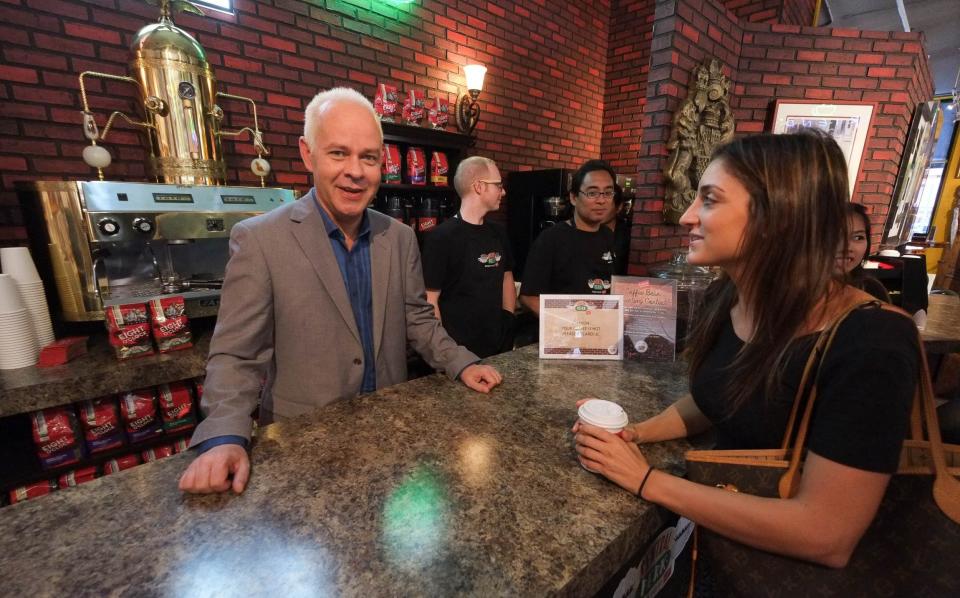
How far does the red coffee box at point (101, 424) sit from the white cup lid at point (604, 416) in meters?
2.10

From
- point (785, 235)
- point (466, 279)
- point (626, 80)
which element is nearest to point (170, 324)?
point (466, 279)

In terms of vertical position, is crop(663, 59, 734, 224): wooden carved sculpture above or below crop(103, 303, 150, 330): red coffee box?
above

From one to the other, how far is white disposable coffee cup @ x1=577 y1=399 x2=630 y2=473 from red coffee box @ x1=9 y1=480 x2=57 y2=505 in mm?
2200

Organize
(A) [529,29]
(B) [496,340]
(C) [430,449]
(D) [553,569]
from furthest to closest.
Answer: (A) [529,29] < (B) [496,340] < (C) [430,449] < (D) [553,569]

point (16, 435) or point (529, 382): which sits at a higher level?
point (529, 382)

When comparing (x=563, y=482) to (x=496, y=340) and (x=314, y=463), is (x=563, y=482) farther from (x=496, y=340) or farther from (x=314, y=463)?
(x=496, y=340)

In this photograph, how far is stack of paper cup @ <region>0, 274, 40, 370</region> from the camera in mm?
1624

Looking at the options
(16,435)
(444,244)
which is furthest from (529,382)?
(16,435)

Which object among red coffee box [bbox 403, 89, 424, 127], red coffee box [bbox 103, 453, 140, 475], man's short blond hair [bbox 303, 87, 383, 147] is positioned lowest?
red coffee box [bbox 103, 453, 140, 475]

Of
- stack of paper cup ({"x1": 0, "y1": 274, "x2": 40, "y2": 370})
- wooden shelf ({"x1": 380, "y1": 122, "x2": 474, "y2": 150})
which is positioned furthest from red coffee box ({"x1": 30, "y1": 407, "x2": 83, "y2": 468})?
wooden shelf ({"x1": 380, "y1": 122, "x2": 474, "y2": 150})

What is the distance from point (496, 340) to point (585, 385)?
4.36 ft

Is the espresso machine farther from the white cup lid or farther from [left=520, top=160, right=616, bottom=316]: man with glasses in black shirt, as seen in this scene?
the white cup lid

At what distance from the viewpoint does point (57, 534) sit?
0.72 m

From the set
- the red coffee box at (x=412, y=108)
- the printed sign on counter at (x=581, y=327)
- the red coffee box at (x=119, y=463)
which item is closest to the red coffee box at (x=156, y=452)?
the red coffee box at (x=119, y=463)
